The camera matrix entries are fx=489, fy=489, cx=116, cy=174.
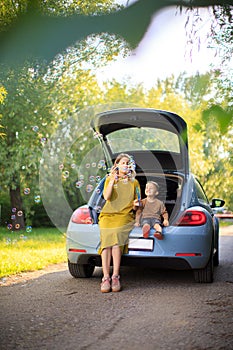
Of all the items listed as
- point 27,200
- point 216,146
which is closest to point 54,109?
point 27,200

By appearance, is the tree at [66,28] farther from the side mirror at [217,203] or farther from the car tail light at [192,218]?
the side mirror at [217,203]

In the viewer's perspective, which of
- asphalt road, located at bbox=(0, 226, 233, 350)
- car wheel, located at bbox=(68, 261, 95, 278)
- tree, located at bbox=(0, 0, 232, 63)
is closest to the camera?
tree, located at bbox=(0, 0, 232, 63)

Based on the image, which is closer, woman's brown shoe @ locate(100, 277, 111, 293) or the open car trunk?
woman's brown shoe @ locate(100, 277, 111, 293)

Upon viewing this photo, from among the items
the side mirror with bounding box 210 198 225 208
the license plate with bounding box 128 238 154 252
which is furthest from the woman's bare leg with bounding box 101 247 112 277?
the side mirror with bounding box 210 198 225 208

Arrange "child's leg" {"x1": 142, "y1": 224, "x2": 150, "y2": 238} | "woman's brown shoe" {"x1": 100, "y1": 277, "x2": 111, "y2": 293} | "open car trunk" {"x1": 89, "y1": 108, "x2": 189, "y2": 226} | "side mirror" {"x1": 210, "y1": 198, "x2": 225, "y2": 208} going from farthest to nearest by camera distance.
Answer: "side mirror" {"x1": 210, "y1": 198, "x2": 225, "y2": 208} → "open car trunk" {"x1": 89, "y1": 108, "x2": 189, "y2": 226} → "child's leg" {"x1": 142, "y1": 224, "x2": 150, "y2": 238} → "woman's brown shoe" {"x1": 100, "y1": 277, "x2": 111, "y2": 293}

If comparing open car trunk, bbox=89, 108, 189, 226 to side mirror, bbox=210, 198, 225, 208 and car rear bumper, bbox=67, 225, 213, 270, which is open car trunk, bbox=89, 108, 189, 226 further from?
side mirror, bbox=210, 198, 225, 208

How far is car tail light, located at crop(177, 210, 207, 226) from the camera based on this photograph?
20.0 ft

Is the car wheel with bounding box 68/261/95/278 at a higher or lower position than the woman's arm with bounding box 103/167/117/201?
lower

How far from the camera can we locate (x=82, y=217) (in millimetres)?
6418

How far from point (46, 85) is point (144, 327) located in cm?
1509

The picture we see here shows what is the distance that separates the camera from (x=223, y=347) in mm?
3521

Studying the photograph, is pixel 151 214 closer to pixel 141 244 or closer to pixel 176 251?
pixel 141 244


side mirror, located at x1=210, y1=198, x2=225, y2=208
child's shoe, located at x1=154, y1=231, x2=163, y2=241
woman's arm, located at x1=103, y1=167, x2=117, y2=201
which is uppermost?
woman's arm, located at x1=103, y1=167, x2=117, y2=201

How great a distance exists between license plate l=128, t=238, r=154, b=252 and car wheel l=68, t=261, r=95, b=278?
A: 955 millimetres
